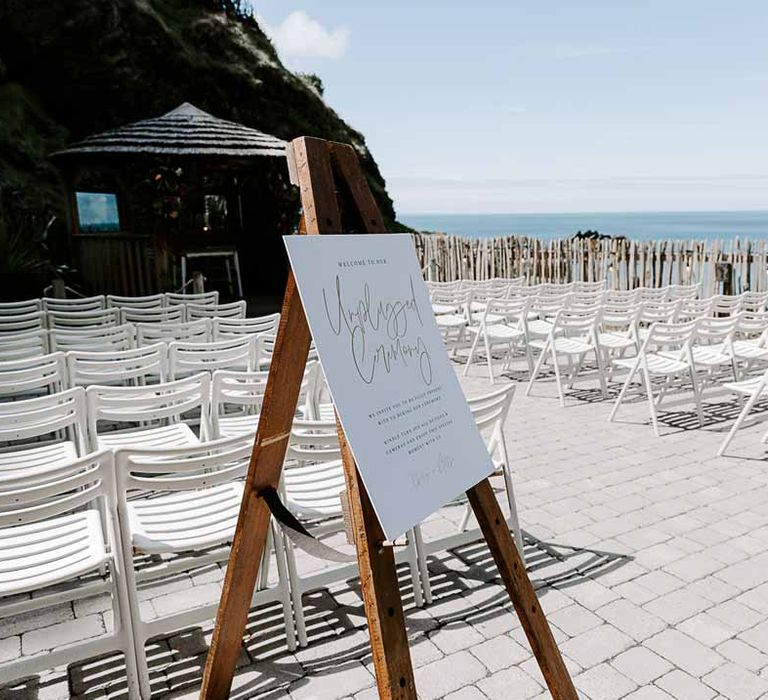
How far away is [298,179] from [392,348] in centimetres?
60

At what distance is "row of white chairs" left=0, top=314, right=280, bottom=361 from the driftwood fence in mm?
7622

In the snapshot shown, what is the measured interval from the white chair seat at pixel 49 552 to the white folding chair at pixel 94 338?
152 inches

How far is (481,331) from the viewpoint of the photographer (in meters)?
8.46

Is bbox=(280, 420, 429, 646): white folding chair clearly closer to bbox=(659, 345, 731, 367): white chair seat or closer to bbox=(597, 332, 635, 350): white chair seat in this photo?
bbox=(659, 345, 731, 367): white chair seat

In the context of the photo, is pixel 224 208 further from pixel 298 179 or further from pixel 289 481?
pixel 298 179

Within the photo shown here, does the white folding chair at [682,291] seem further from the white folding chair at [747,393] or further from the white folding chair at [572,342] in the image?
the white folding chair at [747,393]

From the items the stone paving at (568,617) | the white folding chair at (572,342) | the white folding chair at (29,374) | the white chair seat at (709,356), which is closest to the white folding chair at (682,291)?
the white folding chair at (572,342)

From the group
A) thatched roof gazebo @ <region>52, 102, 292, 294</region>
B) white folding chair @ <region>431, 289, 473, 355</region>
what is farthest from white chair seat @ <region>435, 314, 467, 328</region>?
thatched roof gazebo @ <region>52, 102, 292, 294</region>

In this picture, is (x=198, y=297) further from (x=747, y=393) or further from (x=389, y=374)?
(x=389, y=374)

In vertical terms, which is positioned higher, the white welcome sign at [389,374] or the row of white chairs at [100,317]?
the white welcome sign at [389,374]

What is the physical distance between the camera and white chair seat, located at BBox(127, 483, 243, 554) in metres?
2.89

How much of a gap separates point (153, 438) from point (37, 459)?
703 millimetres

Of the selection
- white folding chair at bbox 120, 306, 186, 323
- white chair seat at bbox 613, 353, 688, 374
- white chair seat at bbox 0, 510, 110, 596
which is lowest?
white chair seat at bbox 613, 353, 688, 374

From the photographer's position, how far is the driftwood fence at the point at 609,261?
1128cm
